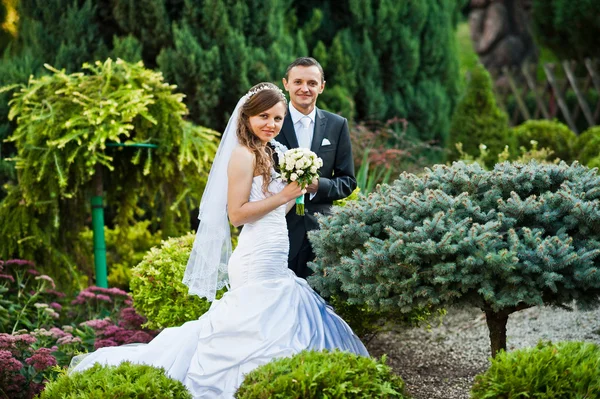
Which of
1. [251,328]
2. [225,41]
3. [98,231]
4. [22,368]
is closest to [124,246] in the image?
[98,231]

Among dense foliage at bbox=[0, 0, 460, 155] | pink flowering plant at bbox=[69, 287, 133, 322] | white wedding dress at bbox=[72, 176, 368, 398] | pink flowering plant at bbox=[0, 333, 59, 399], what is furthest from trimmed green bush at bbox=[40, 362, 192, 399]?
dense foliage at bbox=[0, 0, 460, 155]

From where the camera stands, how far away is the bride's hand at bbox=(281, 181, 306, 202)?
4.34 m

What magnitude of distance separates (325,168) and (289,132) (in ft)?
1.08

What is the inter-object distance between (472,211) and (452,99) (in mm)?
7380

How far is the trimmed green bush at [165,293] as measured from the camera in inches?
212

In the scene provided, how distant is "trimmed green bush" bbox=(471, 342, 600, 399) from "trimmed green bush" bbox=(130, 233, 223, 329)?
248 cm

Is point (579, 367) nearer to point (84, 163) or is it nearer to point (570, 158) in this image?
point (84, 163)

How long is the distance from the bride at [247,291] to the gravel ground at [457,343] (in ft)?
3.52

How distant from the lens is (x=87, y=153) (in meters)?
6.34

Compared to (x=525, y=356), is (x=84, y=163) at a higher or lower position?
higher

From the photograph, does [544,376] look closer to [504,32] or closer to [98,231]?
[98,231]

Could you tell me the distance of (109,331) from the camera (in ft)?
18.2

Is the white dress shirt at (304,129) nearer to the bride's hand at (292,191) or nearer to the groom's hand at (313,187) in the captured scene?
the groom's hand at (313,187)

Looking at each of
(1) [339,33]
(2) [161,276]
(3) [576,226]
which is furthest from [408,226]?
(1) [339,33]
